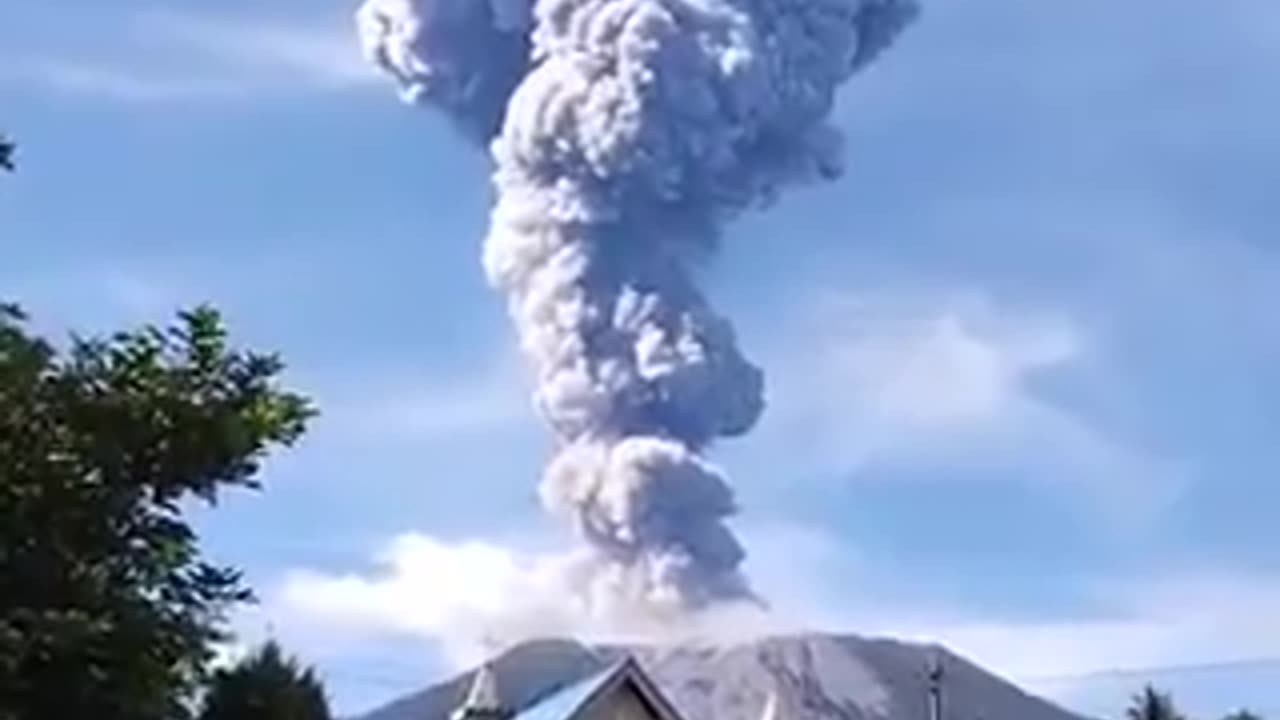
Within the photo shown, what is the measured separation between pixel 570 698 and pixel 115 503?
80.9ft

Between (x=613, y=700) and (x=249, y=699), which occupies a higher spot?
(x=613, y=700)

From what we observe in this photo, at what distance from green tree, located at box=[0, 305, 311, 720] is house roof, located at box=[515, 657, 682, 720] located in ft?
76.1

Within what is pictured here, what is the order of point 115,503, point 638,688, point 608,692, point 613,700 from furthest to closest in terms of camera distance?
point 638,688, point 613,700, point 608,692, point 115,503

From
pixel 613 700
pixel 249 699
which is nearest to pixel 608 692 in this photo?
pixel 613 700

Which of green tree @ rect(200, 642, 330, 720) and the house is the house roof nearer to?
the house

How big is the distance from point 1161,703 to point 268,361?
59118 mm

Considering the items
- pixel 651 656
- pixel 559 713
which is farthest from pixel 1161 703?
pixel 651 656

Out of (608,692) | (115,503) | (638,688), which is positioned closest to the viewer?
(115,503)

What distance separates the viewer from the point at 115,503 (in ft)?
42.3

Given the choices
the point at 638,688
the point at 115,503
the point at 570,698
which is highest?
the point at 638,688

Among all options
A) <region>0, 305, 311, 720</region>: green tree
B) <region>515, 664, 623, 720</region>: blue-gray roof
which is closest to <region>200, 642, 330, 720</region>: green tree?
<region>0, 305, 311, 720</region>: green tree

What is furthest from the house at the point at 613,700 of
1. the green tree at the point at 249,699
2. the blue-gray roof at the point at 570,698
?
the green tree at the point at 249,699

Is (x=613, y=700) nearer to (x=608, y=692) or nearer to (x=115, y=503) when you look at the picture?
(x=608, y=692)

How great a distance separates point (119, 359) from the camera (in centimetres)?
1318
